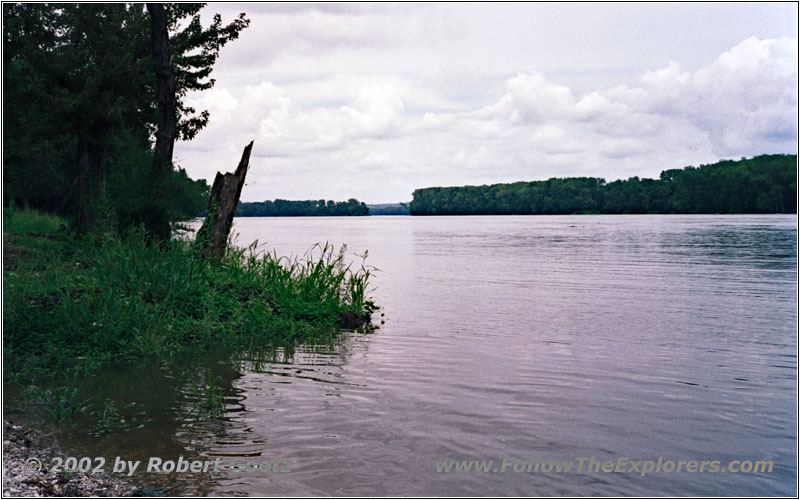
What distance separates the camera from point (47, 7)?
3206cm

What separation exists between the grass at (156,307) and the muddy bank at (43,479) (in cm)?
341

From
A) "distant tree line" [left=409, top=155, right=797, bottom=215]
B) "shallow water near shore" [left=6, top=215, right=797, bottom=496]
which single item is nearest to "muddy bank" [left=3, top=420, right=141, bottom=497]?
Result: "shallow water near shore" [left=6, top=215, right=797, bottom=496]

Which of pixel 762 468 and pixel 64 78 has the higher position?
pixel 64 78

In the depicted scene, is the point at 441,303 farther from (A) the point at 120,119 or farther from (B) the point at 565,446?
(A) the point at 120,119

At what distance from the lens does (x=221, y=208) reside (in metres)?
17.6

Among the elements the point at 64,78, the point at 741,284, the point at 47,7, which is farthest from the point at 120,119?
the point at 741,284

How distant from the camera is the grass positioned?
1134 cm

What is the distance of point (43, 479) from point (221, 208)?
39.6ft

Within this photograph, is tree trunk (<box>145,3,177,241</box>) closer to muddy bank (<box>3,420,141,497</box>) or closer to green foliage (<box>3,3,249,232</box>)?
green foliage (<box>3,3,249,232</box>)

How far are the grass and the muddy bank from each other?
341 cm

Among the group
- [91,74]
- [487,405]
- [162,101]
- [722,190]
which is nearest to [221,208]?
[162,101]

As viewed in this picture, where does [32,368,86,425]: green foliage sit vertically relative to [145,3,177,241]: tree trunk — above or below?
below

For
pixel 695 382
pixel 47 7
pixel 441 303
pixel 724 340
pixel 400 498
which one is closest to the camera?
pixel 400 498

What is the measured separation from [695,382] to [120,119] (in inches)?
1067
